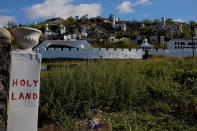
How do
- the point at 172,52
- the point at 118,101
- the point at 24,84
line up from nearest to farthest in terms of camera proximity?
the point at 24,84
the point at 118,101
the point at 172,52

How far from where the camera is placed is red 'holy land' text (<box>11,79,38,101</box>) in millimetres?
2114

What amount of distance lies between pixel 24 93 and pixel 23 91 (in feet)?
0.08

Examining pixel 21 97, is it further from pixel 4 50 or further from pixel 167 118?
pixel 167 118

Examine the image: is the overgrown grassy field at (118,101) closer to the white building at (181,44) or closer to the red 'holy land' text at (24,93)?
the red 'holy land' text at (24,93)

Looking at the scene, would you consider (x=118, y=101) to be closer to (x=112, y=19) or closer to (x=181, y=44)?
(x=181, y=44)

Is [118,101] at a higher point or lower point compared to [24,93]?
lower

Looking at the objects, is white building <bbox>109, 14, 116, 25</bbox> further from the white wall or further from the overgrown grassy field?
the overgrown grassy field

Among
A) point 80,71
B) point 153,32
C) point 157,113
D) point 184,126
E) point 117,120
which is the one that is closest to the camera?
point 184,126

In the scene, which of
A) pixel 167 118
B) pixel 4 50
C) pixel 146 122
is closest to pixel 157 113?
pixel 167 118

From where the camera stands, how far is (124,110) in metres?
4.00

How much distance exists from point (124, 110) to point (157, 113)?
2.21ft

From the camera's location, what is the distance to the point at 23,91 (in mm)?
2162

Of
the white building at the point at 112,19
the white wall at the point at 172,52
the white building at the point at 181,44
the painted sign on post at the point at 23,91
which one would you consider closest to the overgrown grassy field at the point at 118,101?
the painted sign on post at the point at 23,91

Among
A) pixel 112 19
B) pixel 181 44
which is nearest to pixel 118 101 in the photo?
pixel 181 44
